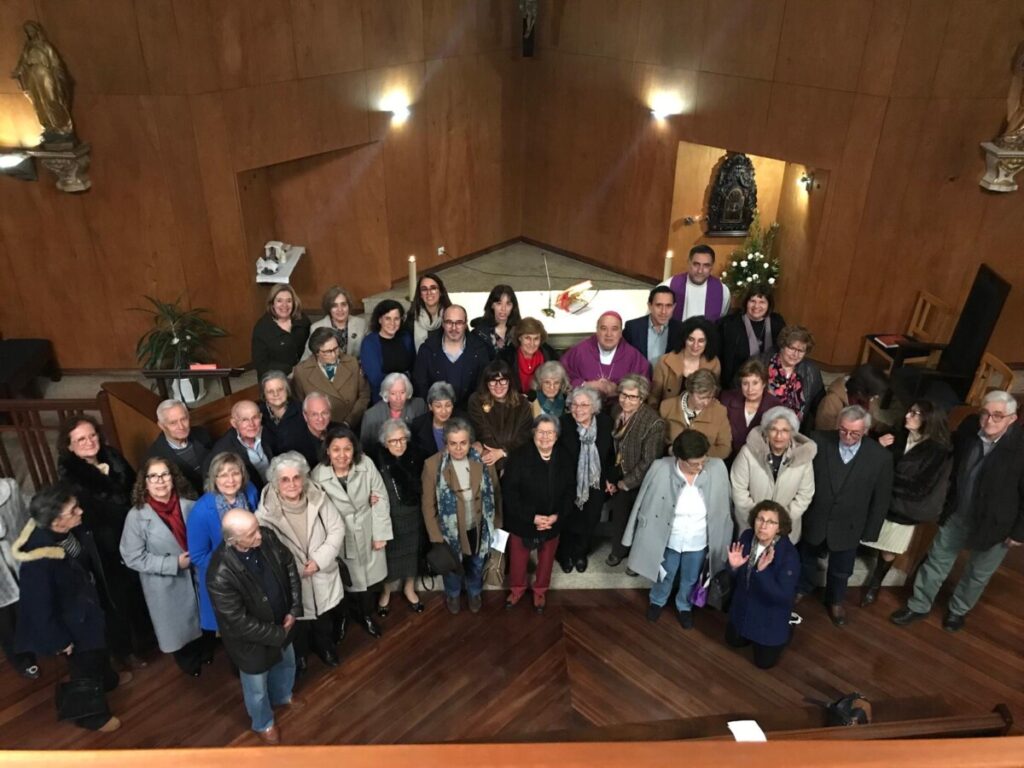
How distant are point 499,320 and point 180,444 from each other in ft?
6.83

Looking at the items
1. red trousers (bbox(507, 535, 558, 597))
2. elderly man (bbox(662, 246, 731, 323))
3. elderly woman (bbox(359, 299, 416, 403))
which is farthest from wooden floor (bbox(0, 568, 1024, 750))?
elderly man (bbox(662, 246, 731, 323))

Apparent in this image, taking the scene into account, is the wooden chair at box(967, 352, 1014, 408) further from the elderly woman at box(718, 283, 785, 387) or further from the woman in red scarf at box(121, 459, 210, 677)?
the woman in red scarf at box(121, 459, 210, 677)

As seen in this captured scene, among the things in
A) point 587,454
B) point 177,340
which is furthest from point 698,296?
point 177,340

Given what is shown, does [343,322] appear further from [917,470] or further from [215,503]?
[917,470]

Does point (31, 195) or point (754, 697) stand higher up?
point (31, 195)

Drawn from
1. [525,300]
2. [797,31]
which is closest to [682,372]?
[525,300]

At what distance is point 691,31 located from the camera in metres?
7.64

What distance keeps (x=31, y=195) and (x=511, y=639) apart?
5289mm

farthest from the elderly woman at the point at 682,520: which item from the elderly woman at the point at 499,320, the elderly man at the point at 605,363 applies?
Result: the elderly woman at the point at 499,320

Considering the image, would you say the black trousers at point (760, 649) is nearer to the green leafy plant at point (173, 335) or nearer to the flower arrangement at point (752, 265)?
the flower arrangement at point (752, 265)

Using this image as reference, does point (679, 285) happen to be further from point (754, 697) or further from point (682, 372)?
point (754, 697)

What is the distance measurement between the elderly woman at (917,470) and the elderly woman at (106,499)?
414cm

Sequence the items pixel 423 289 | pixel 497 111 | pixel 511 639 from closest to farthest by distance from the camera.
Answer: pixel 511 639, pixel 423 289, pixel 497 111

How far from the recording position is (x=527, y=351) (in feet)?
16.6
